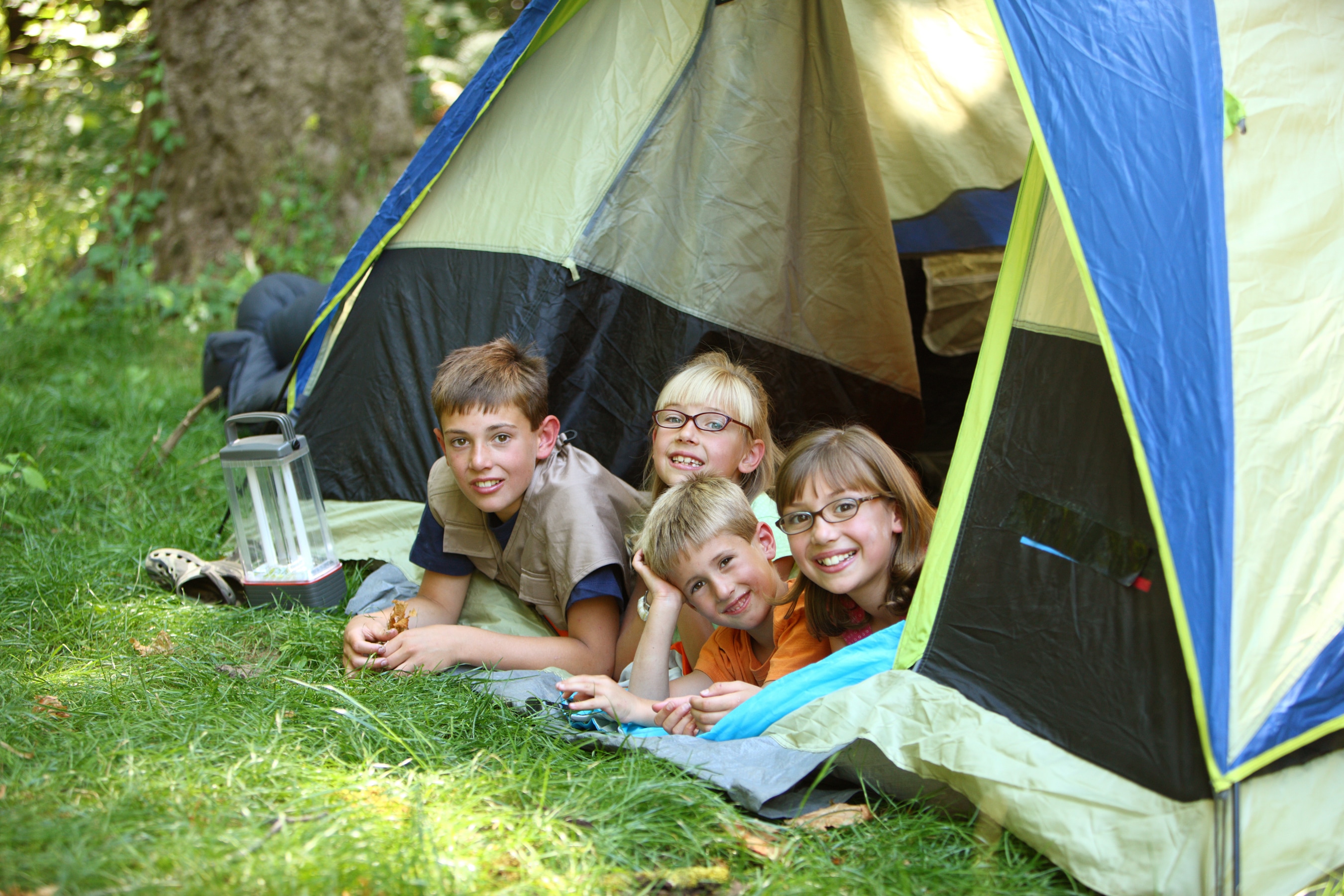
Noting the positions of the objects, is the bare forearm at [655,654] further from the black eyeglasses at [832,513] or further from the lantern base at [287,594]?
the lantern base at [287,594]

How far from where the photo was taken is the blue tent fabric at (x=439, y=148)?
284 cm

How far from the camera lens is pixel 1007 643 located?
177 cm

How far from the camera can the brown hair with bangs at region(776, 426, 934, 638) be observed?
2.11 meters

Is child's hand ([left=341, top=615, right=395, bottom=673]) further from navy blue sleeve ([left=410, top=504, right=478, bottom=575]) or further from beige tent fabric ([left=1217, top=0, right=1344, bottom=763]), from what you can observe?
beige tent fabric ([left=1217, top=0, right=1344, bottom=763])

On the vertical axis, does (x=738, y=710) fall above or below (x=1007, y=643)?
below

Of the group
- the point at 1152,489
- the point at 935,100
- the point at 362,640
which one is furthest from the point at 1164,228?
the point at 935,100

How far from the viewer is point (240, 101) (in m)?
5.65

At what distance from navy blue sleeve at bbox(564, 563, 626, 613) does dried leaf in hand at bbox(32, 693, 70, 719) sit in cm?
107

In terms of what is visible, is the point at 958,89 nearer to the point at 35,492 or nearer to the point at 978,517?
the point at 978,517

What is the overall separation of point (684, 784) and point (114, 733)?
42.2 inches

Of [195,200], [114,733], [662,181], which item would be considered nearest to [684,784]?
[114,733]

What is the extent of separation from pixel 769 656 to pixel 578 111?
163 centimetres

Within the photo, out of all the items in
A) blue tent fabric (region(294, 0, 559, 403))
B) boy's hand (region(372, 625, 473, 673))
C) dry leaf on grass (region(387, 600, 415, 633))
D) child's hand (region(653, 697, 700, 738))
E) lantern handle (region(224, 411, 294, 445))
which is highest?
blue tent fabric (region(294, 0, 559, 403))

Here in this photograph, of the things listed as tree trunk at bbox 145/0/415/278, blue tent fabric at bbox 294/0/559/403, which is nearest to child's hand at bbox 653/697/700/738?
blue tent fabric at bbox 294/0/559/403
